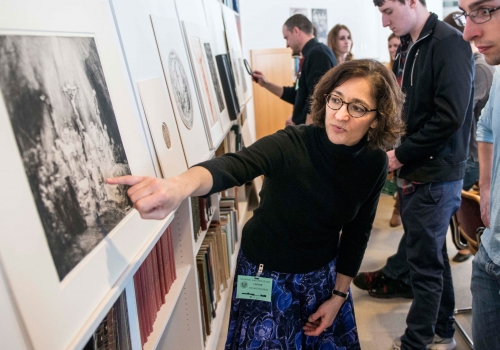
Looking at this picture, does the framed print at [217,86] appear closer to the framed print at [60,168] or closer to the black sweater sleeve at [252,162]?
the black sweater sleeve at [252,162]

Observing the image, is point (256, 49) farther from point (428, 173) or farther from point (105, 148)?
point (105, 148)

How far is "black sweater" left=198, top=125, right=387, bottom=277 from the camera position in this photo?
114 centimetres

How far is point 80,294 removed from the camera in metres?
0.68

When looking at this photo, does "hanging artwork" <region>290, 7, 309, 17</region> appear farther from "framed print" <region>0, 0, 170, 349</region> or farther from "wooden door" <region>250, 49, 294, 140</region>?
"framed print" <region>0, 0, 170, 349</region>

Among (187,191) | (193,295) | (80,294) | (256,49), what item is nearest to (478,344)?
(193,295)

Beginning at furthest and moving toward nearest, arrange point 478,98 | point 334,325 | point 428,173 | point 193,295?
point 478,98, point 428,173, point 193,295, point 334,325

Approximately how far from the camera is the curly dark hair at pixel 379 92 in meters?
1.13

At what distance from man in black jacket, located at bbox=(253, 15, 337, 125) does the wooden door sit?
187 cm

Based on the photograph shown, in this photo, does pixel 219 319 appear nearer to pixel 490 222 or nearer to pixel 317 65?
pixel 490 222

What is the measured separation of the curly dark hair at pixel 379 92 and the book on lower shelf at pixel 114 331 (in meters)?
0.74

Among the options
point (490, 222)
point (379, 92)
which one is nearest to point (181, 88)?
point (379, 92)

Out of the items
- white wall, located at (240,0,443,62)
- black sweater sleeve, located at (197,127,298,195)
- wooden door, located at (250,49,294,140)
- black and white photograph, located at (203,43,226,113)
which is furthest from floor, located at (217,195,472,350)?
white wall, located at (240,0,443,62)

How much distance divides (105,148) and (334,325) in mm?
972

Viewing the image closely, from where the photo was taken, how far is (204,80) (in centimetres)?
195
